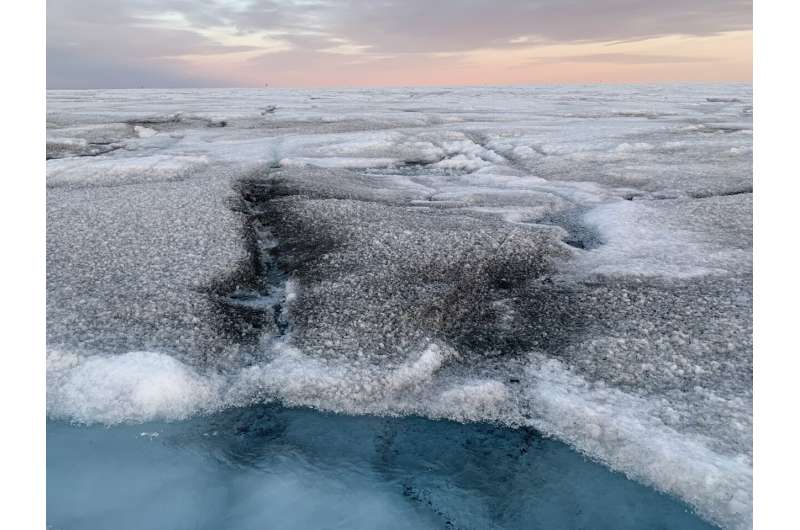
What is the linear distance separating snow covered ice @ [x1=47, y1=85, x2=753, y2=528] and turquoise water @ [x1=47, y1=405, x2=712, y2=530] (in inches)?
6.2

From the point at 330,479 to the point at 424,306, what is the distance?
2.06 meters

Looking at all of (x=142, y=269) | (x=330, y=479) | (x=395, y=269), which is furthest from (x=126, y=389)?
(x=395, y=269)

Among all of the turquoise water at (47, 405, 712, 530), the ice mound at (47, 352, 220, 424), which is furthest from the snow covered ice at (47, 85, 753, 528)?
the turquoise water at (47, 405, 712, 530)

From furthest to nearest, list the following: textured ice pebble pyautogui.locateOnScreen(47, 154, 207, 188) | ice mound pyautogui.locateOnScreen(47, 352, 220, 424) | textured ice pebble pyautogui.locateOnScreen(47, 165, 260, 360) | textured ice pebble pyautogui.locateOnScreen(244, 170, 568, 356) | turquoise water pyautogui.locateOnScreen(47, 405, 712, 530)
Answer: textured ice pebble pyautogui.locateOnScreen(47, 154, 207, 188) < textured ice pebble pyautogui.locateOnScreen(244, 170, 568, 356) < textured ice pebble pyautogui.locateOnScreen(47, 165, 260, 360) < ice mound pyautogui.locateOnScreen(47, 352, 220, 424) < turquoise water pyautogui.locateOnScreen(47, 405, 712, 530)

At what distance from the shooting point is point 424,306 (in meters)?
5.38

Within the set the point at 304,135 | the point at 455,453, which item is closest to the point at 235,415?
the point at 455,453

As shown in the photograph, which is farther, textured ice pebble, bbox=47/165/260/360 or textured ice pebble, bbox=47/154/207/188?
textured ice pebble, bbox=47/154/207/188

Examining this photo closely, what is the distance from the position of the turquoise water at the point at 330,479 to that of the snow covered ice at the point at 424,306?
16cm

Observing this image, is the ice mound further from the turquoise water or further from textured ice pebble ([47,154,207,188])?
textured ice pebble ([47,154,207,188])


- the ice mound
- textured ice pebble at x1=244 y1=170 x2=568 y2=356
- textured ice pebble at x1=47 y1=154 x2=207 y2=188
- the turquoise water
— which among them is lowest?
the turquoise water

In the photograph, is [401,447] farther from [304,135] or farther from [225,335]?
[304,135]

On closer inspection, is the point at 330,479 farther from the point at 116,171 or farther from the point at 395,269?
the point at 116,171

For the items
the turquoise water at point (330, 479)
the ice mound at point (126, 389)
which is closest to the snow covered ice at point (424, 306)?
the ice mound at point (126, 389)

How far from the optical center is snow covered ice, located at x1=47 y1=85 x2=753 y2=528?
4.14 m
